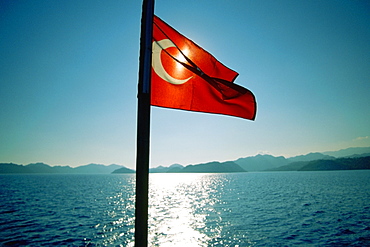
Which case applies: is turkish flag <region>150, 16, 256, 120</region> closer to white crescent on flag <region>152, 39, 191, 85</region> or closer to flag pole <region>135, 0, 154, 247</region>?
white crescent on flag <region>152, 39, 191, 85</region>

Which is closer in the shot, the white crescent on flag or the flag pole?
the flag pole

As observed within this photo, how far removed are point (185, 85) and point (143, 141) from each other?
2.58 m

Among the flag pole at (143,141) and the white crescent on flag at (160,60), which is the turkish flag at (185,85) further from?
the flag pole at (143,141)

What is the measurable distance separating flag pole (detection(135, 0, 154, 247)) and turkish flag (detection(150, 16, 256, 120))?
1346 millimetres

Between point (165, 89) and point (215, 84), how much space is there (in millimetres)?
1221

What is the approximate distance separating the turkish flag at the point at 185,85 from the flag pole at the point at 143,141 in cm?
135

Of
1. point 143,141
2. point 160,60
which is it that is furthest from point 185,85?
point 143,141

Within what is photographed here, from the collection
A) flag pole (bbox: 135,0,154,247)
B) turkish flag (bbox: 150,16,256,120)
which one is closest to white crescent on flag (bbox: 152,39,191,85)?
turkish flag (bbox: 150,16,256,120)

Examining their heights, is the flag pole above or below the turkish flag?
below

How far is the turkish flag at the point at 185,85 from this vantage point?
207 inches

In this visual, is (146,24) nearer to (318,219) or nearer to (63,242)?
(63,242)

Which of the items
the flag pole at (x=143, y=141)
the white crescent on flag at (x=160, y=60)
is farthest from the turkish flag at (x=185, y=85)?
the flag pole at (x=143, y=141)

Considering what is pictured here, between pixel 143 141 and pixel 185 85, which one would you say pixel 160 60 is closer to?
pixel 185 85

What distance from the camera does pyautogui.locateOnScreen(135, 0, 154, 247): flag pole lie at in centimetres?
336
